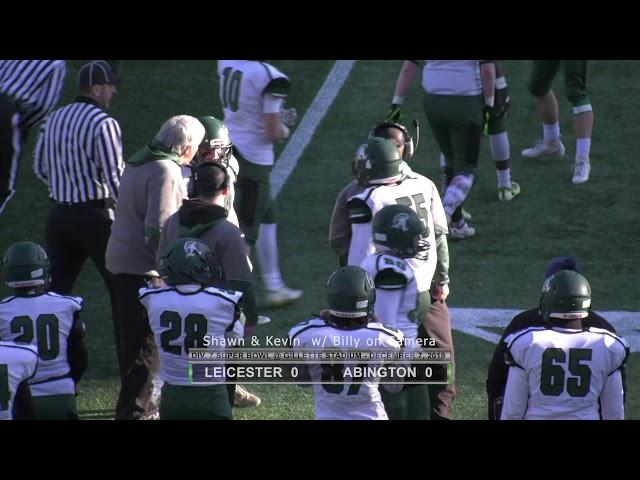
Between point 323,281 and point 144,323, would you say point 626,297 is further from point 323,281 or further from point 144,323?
point 144,323

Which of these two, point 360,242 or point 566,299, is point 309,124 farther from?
point 566,299

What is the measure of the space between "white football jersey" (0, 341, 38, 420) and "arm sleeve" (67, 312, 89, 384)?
1.62 ft

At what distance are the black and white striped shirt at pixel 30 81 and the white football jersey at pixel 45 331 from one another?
3396mm

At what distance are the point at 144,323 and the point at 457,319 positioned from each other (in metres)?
2.60

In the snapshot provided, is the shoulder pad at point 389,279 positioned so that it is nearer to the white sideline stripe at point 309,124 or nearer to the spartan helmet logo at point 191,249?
the spartan helmet logo at point 191,249

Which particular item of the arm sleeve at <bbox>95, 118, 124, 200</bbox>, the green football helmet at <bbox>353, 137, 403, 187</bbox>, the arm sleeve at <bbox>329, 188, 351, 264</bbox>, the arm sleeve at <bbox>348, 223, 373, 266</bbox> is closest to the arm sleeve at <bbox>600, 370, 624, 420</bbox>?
the arm sleeve at <bbox>348, 223, 373, 266</bbox>

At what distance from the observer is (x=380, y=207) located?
625 centimetres

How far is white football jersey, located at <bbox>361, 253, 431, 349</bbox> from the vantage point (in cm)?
582

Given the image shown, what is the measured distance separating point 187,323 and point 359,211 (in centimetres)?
119

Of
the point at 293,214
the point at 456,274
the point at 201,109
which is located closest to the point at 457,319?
the point at 456,274

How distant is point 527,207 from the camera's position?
996 centimetres

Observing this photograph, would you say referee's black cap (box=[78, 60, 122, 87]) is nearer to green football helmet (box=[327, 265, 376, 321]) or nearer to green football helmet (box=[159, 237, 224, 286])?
green football helmet (box=[159, 237, 224, 286])

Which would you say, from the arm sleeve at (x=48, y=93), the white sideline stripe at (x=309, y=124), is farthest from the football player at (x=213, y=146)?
the white sideline stripe at (x=309, y=124)

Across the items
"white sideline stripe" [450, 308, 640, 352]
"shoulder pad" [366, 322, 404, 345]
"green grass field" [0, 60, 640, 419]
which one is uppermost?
"shoulder pad" [366, 322, 404, 345]
